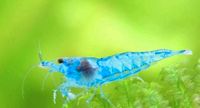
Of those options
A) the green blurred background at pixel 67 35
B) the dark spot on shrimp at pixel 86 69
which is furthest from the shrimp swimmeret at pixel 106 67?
the green blurred background at pixel 67 35

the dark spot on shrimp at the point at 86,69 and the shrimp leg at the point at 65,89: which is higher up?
the dark spot on shrimp at the point at 86,69

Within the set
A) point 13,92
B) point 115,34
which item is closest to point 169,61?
point 115,34

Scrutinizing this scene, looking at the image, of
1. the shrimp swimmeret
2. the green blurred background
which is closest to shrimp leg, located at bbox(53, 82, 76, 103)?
the shrimp swimmeret

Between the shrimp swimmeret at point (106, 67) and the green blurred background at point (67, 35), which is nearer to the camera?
the shrimp swimmeret at point (106, 67)

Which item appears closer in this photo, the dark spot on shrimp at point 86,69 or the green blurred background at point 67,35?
the dark spot on shrimp at point 86,69

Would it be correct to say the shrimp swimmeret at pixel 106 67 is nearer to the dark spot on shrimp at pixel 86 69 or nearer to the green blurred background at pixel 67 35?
the dark spot on shrimp at pixel 86 69

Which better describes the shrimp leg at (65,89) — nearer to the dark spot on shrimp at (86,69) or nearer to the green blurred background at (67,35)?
the dark spot on shrimp at (86,69)

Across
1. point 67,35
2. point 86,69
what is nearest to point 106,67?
point 86,69
